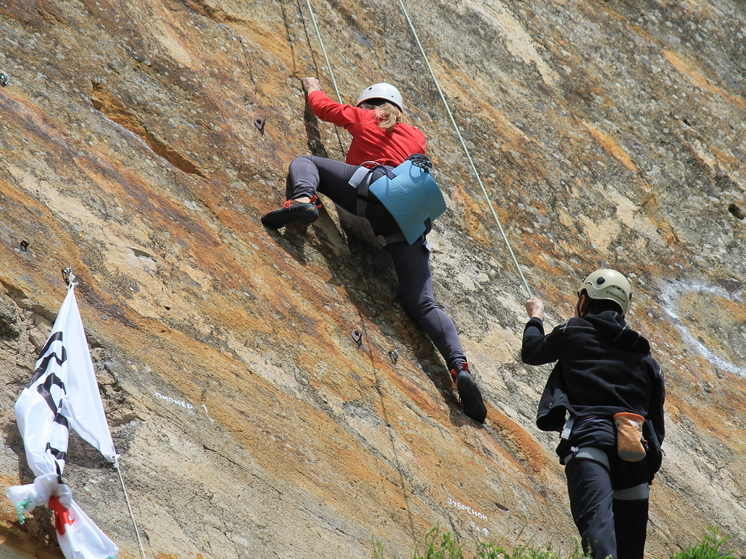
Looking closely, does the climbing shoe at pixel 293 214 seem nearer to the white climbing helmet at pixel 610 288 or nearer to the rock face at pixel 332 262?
the rock face at pixel 332 262

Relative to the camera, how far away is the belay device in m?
5.87

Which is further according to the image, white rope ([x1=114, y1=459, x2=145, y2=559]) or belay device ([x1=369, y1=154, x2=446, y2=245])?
belay device ([x1=369, y1=154, x2=446, y2=245])

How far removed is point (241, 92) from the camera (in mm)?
6793

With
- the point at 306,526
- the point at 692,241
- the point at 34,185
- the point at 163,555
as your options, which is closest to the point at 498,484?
the point at 306,526

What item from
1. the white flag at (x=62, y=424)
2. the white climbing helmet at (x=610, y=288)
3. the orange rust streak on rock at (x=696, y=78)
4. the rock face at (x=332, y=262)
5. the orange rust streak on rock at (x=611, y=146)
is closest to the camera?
the white flag at (x=62, y=424)

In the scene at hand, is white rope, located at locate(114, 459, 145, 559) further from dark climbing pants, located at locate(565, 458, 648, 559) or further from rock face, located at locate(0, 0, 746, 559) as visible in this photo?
dark climbing pants, located at locate(565, 458, 648, 559)

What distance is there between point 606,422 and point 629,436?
0.15 metres

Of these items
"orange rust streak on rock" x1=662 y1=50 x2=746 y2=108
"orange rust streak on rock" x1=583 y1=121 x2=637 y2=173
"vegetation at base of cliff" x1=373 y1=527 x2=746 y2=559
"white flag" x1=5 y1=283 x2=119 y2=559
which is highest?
"orange rust streak on rock" x1=662 y1=50 x2=746 y2=108

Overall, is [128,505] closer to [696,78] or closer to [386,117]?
[386,117]

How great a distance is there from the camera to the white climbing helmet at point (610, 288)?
15.8ft

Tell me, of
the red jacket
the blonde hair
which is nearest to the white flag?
the red jacket

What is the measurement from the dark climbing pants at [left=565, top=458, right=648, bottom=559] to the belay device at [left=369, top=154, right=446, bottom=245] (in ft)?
7.15

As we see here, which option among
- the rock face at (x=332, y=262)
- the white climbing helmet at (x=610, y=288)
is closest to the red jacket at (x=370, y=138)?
the rock face at (x=332, y=262)

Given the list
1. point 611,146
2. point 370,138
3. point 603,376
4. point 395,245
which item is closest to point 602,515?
point 603,376
